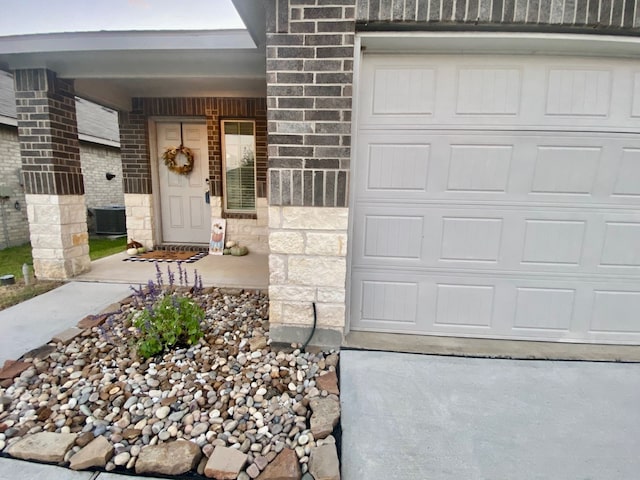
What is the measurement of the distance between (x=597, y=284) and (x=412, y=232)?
→ 1.42m

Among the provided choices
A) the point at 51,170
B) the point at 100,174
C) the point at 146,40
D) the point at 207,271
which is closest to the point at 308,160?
the point at 146,40

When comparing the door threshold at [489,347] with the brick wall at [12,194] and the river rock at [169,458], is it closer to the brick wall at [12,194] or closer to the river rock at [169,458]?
the river rock at [169,458]

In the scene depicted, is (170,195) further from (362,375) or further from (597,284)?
(597,284)

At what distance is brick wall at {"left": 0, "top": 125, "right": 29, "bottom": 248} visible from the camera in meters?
5.74

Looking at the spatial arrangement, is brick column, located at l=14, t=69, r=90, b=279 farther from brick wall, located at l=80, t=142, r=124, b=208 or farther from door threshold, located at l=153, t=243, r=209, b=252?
brick wall, located at l=80, t=142, r=124, b=208

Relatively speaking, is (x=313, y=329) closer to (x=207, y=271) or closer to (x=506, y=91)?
(x=506, y=91)

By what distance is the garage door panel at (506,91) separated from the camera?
6.61 ft

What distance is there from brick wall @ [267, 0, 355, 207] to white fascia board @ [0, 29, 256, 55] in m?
1.14

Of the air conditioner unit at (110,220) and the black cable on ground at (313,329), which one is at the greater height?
the air conditioner unit at (110,220)

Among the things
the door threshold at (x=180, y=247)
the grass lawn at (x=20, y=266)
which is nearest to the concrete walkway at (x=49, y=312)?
the grass lawn at (x=20, y=266)

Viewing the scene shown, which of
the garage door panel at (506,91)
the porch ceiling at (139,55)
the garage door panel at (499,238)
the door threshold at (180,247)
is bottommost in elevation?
the door threshold at (180,247)

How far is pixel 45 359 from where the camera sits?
2.01 metres

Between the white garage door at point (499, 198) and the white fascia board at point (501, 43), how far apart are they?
0.17ft

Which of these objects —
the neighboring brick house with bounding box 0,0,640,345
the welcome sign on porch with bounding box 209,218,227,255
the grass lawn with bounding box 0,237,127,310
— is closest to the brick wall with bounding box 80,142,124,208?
the grass lawn with bounding box 0,237,127,310
